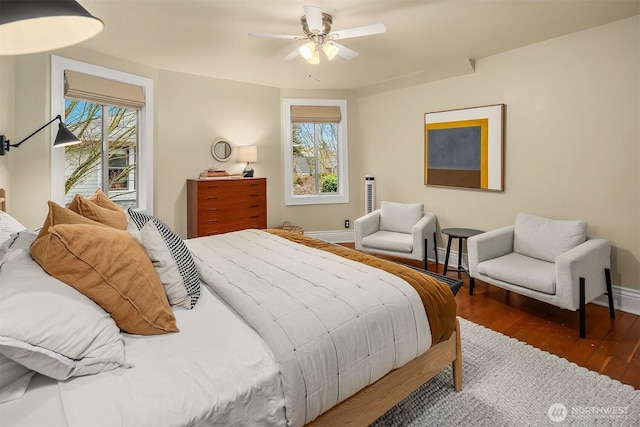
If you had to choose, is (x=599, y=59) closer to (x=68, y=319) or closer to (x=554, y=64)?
(x=554, y=64)

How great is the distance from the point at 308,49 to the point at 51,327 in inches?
104

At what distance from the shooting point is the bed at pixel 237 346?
36.9 inches

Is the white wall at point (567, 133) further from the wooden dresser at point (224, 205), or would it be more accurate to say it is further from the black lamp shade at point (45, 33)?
the black lamp shade at point (45, 33)

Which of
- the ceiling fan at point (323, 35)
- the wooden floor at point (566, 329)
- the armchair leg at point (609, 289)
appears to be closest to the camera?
the wooden floor at point (566, 329)

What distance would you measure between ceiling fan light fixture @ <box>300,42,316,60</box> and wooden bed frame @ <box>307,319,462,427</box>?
237cm

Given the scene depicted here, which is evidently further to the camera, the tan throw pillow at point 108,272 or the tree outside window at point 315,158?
the tree outside window at point 315,158

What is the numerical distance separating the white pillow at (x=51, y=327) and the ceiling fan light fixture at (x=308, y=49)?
2439 millimetres

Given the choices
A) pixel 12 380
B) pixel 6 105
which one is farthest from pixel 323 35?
pixel 12 380

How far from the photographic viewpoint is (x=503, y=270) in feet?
9.66

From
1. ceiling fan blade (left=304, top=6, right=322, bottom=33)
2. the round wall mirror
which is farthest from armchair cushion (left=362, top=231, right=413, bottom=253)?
ceiling fan blade (left=304, top=6, right=322, bottom=33)

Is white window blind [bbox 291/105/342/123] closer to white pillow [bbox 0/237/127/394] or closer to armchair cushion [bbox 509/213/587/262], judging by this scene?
armchair cushion [bbox 509/213/587/262]

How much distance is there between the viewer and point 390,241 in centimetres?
410

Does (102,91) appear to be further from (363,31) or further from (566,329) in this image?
(566,329)

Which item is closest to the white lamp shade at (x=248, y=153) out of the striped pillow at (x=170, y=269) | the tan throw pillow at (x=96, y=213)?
the tan throw pillow at (x=96, y=213)
